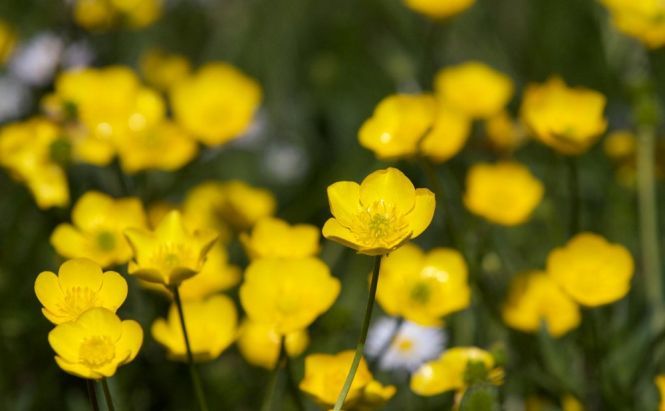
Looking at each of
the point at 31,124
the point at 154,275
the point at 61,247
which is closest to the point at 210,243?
the point at 154,275

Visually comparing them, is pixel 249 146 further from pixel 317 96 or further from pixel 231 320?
pixel 231 320

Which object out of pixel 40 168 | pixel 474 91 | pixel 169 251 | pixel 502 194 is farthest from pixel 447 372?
pixel 474 91

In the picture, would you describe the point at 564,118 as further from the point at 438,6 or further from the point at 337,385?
the point at 337,385

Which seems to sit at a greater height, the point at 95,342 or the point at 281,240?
the point at 95,342

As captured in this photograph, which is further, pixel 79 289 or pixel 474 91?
pixel 474 91

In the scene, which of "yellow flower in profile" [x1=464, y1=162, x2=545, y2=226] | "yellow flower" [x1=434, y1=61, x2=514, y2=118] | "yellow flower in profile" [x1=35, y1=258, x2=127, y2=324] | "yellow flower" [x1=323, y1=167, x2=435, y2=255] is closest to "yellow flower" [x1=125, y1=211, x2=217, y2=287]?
"yellow flower in profile" [x1=35, y1=258, x2=127, y2=324]

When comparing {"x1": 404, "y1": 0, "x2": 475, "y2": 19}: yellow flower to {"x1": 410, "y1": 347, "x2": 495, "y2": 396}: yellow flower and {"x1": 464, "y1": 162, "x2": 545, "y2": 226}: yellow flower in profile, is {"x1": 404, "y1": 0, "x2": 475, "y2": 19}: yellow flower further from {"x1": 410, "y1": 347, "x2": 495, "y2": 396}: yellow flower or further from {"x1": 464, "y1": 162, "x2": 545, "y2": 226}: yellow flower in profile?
{"x1": 410, "y1": 347, "x2": 495, "y2": 396}: yellow flower

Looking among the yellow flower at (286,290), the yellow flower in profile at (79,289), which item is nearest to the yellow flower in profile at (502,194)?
the yellow flower at (286,290)

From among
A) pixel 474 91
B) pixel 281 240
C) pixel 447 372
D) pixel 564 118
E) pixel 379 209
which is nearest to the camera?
pixel 379 209
